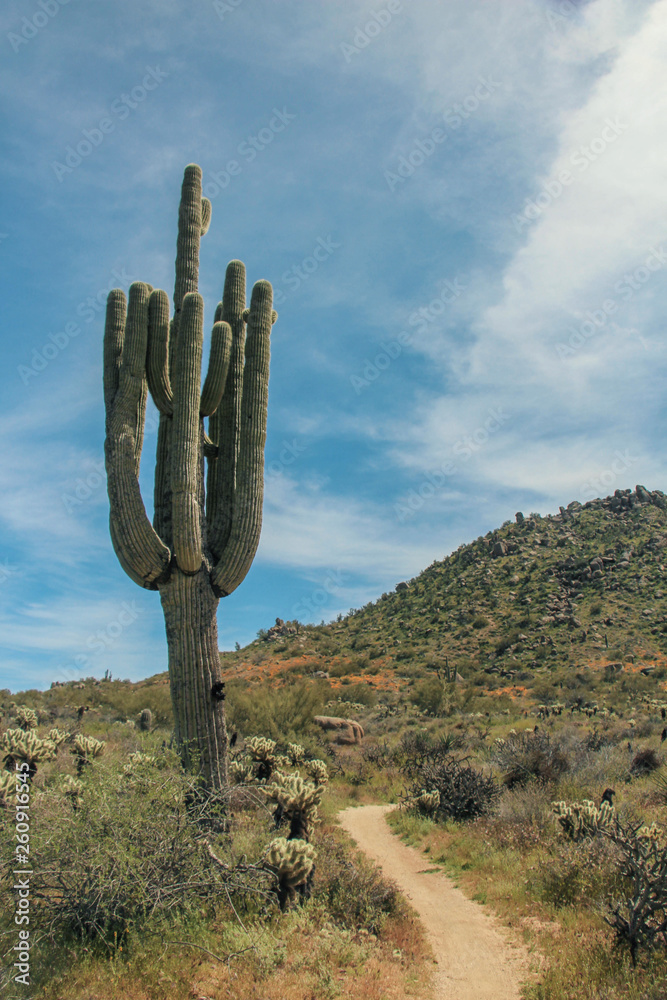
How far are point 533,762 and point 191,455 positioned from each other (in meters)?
8.48

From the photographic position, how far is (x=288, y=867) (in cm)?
555

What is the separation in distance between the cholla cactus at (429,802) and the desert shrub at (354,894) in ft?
12.7

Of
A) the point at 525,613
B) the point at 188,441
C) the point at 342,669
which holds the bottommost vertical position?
the point at 342,669

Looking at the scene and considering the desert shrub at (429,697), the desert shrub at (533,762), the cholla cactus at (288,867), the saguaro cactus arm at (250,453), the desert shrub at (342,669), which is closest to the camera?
the cholla cactus at (288,867)

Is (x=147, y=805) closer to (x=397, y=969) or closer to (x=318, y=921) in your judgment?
(x=318, y=921)

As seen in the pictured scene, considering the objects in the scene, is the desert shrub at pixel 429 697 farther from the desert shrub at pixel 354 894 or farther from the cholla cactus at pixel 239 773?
the desert shrub at pixel 354 894

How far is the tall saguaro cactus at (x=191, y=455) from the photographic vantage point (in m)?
7.08

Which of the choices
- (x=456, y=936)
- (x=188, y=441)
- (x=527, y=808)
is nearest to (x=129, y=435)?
(x=188, y=441)

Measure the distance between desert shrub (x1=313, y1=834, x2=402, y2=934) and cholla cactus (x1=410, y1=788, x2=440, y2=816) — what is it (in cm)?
388

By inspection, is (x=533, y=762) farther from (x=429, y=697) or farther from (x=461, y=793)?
(x=429, y=697)

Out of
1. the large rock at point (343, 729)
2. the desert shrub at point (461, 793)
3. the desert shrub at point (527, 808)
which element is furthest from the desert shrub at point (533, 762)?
the large rock at point (343, 729)

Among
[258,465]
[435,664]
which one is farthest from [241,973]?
[435,664]

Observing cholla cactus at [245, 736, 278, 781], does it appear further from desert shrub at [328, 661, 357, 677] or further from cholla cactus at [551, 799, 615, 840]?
desert shrub at [328, 661, 357, 677]

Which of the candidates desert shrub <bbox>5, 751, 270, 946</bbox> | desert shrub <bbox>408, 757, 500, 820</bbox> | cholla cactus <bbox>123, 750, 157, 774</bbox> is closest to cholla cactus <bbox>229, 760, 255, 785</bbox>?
cholla cactus <bbox>123, 750, 157, 774</bbox>
